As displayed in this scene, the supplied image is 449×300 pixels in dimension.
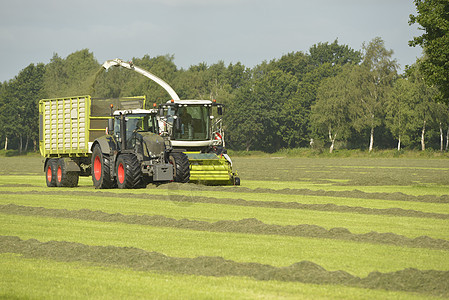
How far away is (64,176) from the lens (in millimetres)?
28125

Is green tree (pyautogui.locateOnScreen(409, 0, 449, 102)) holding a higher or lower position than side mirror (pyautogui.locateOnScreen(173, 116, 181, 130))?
higher

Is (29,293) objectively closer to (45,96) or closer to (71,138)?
(71,138)

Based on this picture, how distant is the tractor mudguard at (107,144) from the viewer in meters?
25.5

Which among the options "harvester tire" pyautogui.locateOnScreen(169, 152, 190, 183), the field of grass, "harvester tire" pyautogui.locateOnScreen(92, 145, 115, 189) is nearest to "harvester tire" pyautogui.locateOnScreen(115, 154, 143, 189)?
"harvester tire" pyautogui.locateOnScreen(92, 145, 115, 189)

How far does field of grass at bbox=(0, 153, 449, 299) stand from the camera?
8.62 metres

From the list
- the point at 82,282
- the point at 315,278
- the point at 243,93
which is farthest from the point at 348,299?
the point at 243,93

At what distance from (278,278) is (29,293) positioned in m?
3.28

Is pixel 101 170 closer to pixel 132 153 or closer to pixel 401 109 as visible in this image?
pixel 132 153

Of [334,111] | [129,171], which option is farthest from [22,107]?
[129,171]

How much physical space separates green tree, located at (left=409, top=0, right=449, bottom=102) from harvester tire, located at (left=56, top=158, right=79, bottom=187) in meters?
15.1

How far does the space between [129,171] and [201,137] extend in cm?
449

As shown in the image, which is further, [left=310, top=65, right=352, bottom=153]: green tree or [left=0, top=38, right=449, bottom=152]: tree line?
[left=310, top=65, right=352, bottom=153]: green tree

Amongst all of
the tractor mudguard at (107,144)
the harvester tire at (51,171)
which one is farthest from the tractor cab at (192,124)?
the harvester tire at (51,171)

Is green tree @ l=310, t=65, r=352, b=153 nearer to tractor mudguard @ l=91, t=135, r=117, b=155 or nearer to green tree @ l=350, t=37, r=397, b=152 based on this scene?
green tree @ l=350, t=37, r=397, b=152
